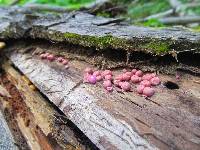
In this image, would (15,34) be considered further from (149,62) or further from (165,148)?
(165,148)

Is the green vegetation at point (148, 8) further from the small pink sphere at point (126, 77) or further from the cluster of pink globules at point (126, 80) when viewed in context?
the small pink sphere at point (126, 77)

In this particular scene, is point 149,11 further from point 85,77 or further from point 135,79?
point 135,79

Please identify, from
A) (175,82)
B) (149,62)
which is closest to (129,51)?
(149,62)

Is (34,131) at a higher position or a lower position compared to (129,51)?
lower

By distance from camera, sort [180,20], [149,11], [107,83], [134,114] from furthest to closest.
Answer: [149,11] < [180,20] < [107,83] < [134,114]

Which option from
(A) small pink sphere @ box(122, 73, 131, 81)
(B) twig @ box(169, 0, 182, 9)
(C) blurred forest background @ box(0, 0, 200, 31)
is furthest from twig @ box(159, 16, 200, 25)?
(A) small pink sphere @ box(122, 73, 131, 81)

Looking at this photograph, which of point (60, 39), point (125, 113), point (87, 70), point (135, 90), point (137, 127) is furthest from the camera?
point (60, 39)

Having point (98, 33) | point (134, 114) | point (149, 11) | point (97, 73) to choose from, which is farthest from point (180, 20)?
point (134, 114)
